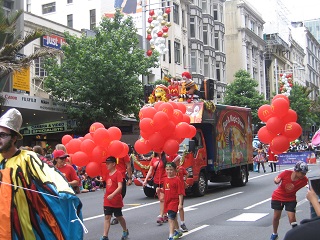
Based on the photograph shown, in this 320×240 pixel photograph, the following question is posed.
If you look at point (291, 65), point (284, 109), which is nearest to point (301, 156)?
point (284, 109)

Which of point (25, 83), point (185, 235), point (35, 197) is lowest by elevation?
point (185, 235)

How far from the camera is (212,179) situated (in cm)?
1897

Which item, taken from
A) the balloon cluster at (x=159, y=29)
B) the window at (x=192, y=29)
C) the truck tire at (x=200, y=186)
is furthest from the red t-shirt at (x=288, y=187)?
the window at (x=192, y=29)

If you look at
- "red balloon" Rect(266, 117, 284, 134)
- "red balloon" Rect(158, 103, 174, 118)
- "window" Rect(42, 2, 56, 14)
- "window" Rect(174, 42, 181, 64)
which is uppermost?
"window" Rect(42, 2, 56, 14)

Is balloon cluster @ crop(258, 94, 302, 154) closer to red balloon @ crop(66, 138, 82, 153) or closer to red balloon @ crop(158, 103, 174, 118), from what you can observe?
red balloon @ crop(158, 103, 174, 118)

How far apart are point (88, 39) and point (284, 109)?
55.6 ft

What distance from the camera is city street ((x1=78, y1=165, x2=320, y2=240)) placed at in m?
9.98

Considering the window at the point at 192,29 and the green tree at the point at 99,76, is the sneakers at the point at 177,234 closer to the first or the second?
the green tree at the point at 99,76

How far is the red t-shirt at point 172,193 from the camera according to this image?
9.15 m

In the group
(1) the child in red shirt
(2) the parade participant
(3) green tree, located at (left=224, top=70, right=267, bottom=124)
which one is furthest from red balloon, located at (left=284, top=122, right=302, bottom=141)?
(3) green tree, located at (left=224, top=70, right=267, bottom=124)

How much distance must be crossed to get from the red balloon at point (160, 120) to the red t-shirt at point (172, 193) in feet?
6.34

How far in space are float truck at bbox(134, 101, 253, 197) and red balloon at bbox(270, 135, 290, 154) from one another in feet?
19.1

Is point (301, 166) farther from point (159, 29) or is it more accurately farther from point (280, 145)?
point (159, 29)

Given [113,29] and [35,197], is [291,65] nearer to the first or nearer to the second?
[113,29]
